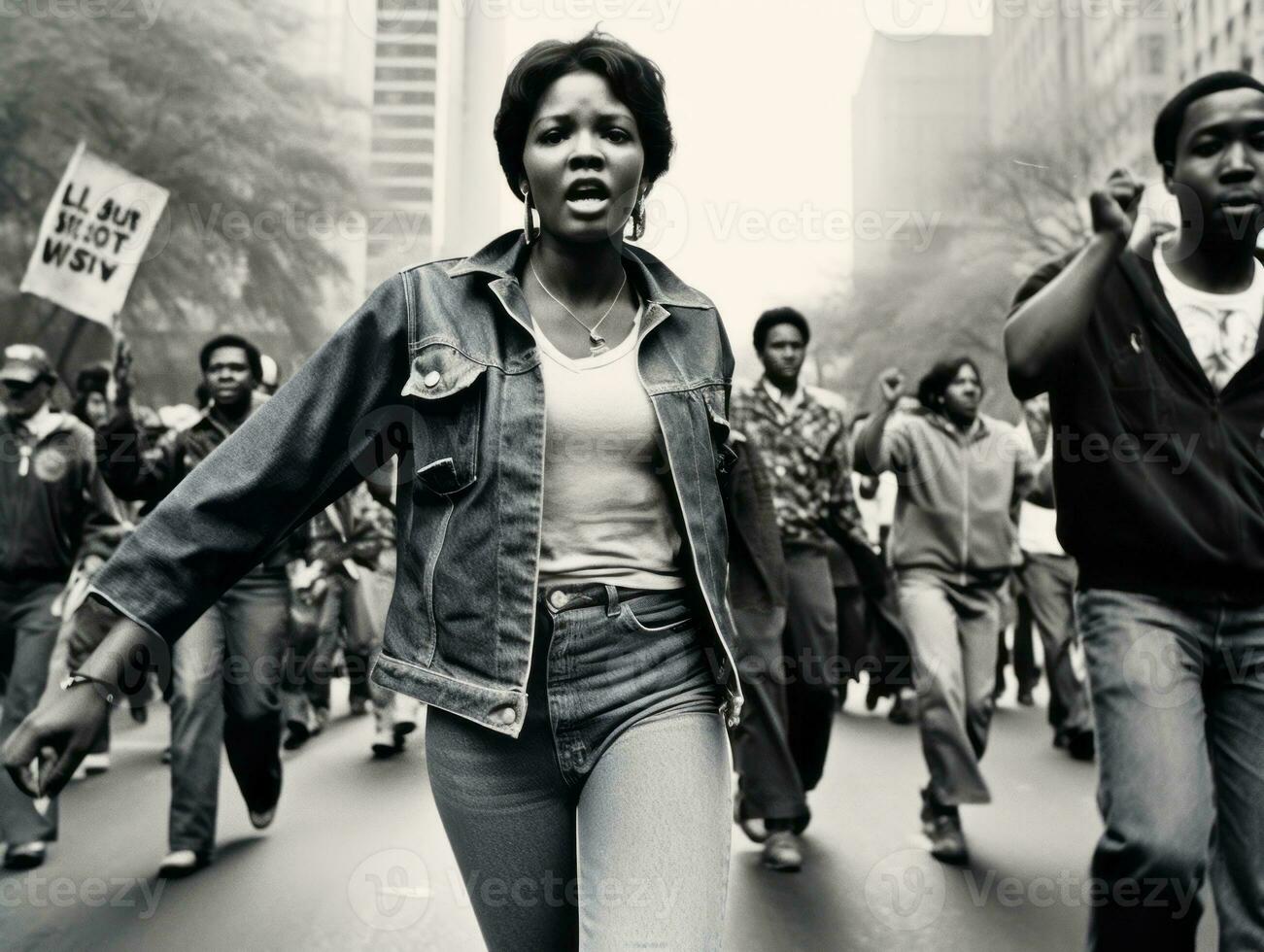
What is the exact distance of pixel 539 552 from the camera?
215 centimetres

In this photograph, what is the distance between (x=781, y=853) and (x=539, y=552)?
353 cm

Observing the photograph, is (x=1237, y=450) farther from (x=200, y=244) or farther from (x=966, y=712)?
(x=200, y=244)

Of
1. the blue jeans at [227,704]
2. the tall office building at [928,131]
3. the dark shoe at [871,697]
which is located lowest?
the dark shoe at [871,697]

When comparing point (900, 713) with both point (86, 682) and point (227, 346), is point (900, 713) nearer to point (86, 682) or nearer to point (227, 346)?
point (227, 346)

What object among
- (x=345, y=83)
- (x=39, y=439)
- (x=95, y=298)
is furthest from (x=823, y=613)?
(x=345, y=83)

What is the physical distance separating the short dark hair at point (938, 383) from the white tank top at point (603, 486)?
4810 mm

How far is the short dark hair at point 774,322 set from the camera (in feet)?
22.4

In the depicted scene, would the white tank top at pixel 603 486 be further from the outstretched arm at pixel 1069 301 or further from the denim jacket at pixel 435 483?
the outstretched arm at pixel 1069 301

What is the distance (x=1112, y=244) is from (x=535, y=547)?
1503mm

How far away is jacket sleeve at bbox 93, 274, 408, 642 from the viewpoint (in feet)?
6.63

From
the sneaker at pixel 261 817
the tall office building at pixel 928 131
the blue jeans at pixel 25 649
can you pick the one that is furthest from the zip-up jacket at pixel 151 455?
the tall office building at pixel 928 131

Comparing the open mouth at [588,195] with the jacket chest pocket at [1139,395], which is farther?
the jacket chest pocket at [1139,395]

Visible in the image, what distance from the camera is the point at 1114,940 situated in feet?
8.88

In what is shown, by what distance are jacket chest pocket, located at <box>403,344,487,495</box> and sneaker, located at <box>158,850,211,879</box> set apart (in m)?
3.65
